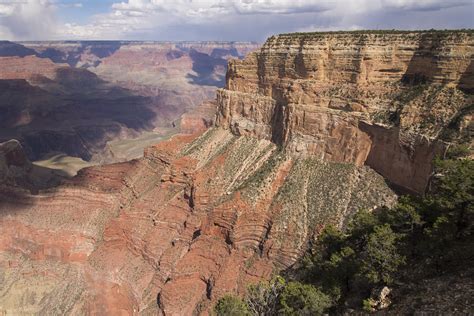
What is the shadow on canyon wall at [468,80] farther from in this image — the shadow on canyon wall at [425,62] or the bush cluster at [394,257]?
the bush cluster at [394,257]

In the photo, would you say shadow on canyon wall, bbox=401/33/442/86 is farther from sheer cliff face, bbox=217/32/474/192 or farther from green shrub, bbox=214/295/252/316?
green shrub, bbox=214/295/252/316

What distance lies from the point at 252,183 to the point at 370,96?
18782 mm

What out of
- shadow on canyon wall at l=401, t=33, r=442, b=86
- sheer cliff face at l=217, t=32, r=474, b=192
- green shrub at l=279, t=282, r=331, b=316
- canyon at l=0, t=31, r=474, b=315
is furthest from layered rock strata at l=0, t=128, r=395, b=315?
green shrub at l=279, t=282, r=331, b=316

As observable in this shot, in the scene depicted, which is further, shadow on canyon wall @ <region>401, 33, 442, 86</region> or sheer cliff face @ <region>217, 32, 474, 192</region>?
shadow on canyon wall @ <region>401, 33, 442, 86</region>

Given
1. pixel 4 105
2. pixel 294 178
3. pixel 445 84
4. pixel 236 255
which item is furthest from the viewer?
pixel 4 105

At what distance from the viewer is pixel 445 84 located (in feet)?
148

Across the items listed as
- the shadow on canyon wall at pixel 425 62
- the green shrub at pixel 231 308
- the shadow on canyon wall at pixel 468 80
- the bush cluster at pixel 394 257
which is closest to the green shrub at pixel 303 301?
the bush cluster at pixel 394 257

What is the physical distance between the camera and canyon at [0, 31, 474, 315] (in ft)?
149

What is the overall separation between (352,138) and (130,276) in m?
36.3

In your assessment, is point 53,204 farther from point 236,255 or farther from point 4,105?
point 4,105

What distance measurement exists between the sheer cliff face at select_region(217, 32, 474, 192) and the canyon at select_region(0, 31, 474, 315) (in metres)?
0.16

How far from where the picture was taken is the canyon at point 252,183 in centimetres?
4541

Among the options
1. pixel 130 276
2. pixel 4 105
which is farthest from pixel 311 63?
pixel 4 105

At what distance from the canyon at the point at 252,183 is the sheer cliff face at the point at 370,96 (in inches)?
6.1
